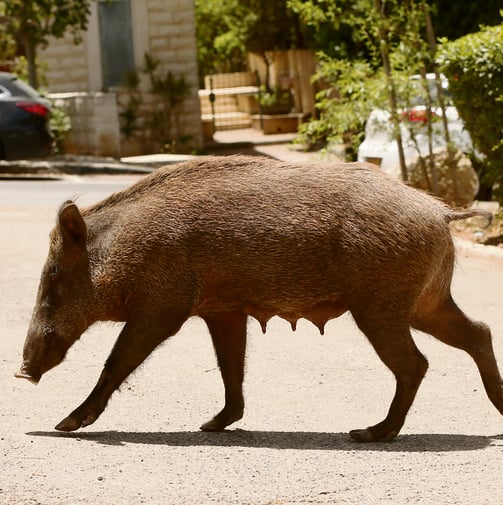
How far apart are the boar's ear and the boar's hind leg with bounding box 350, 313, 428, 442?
134 cm

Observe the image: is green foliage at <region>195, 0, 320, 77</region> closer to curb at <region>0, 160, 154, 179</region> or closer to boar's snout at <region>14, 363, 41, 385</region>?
curb at <region>0, 160, 154, 179</region>

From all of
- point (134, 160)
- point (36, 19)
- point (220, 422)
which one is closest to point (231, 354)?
point (220, 422)

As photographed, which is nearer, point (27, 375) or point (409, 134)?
point (27, 375)

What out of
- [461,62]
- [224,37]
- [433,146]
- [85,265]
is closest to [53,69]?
[224,37]

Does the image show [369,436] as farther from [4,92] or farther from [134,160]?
[134,160]

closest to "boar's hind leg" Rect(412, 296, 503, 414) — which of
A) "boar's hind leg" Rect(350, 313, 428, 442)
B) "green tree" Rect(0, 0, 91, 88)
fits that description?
"boar's hind leg" Rect(350, 313, 428, 442)

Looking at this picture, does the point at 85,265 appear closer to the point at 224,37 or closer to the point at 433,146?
the point at 433,146

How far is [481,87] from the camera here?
12781mm

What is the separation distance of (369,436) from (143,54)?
22.2 meters

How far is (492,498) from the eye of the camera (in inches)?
183

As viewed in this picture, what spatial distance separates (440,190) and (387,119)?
1.05 m

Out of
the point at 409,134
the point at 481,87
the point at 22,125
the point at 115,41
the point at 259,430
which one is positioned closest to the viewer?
the point at 259,430

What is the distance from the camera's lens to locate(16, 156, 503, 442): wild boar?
5742mm

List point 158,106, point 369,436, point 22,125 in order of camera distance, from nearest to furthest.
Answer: point 369,436 < point 22,125 < point 158,106
